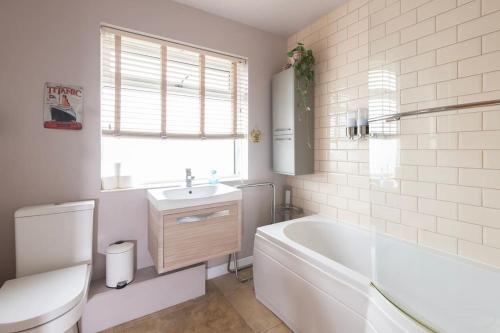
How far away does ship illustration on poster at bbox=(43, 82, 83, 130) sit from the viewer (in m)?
1.65

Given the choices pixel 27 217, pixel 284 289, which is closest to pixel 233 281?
pixel 284 289

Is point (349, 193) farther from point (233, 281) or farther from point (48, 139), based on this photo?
point (48, 139)

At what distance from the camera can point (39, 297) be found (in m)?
1.23

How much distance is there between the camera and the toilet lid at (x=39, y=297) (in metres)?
1.08

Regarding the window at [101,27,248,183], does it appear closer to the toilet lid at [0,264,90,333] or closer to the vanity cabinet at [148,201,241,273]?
the vanity cabinet at [148,201,241,273]

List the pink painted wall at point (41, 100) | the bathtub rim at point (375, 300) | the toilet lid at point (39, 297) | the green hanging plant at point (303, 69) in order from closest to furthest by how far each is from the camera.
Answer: the bathtub rim at point (375, 300), the toilet lid at point (39, 297), the pink painted wall at point (41, 100), the green hanging plant at point (303, 69)

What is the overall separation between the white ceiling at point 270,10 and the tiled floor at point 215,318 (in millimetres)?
2586

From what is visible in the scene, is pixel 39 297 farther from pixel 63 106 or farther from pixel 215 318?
pixel 63 106

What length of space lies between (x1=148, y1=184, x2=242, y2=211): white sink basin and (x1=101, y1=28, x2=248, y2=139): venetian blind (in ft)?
1.71

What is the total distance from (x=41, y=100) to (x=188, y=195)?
124 centimetres

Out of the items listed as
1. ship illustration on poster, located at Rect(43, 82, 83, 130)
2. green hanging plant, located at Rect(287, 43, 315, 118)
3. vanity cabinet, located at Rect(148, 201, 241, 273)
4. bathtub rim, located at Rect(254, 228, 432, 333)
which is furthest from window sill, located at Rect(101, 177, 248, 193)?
green hanging plant, located at Rect(287, 43, 315, 118)

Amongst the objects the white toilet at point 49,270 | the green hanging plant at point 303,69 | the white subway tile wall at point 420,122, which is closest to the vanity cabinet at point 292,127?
the green hanging plant at point 303,69

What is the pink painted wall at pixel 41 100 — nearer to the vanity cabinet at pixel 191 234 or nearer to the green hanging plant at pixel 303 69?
the vanity cabinet at pixel 191 234

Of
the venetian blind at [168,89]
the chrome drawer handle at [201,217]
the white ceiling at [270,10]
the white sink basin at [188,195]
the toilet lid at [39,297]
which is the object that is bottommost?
the toilet lid at [39,297]
